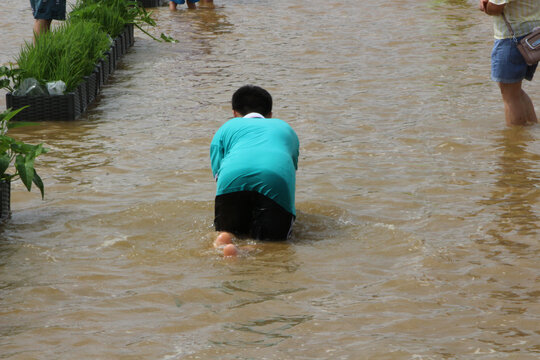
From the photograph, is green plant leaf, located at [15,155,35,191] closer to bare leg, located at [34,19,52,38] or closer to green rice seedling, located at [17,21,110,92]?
green rice seedling, located at [17,21,110,92]

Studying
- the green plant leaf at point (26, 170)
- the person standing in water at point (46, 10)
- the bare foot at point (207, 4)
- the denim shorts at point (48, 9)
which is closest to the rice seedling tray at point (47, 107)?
the person standing in water at point (46, 10)

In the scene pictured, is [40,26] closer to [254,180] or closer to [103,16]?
[103,16]

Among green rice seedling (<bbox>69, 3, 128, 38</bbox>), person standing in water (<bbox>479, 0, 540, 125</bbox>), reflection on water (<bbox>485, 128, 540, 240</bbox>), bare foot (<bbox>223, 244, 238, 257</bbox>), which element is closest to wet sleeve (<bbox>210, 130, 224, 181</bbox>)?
bare foot (<bbox>223, 244, 238, 257</bbox>)

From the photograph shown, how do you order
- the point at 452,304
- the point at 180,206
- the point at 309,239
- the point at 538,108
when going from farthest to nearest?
the point at 538,108
the point at 180,206
the point at 309,239
the point at 452,304

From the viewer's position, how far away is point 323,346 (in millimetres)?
4082

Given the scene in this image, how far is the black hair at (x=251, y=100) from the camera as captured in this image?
19.5 ft

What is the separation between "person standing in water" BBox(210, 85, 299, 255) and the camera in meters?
5.45

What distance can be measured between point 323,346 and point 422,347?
470mm

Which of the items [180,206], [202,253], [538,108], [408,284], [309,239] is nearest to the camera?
[408,284]

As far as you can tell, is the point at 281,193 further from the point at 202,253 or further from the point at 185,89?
the point at 185,89

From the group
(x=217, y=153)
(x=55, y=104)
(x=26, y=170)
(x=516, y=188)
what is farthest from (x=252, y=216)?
(x=55, y=104)

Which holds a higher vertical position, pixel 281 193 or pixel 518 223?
pixel 281 193

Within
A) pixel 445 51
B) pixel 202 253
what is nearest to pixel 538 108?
pixel 445 51

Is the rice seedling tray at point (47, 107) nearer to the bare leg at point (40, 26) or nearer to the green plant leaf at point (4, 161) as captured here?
the bare leg at point (40, 26)
